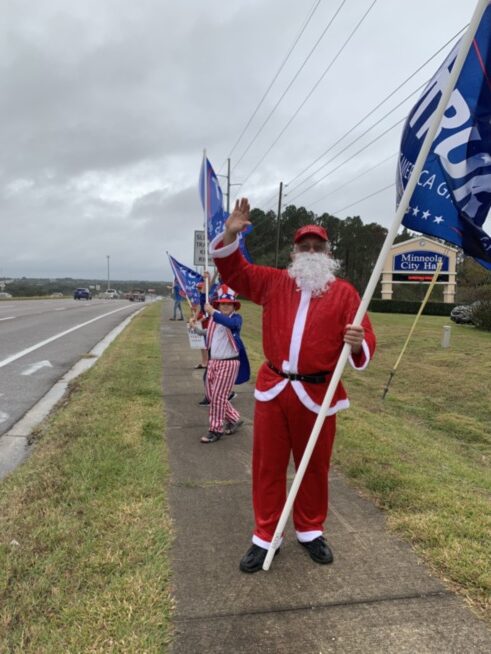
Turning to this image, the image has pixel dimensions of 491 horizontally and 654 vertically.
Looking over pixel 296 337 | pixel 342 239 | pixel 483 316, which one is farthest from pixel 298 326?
pixel 342 239

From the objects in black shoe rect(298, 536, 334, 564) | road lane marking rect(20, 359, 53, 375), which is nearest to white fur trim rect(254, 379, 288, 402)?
black shoe rect(298, 536, 334, 564)

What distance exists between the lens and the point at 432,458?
4957mm

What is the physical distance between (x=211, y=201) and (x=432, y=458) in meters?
3.84

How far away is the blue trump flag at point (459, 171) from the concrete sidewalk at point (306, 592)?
2005 mm

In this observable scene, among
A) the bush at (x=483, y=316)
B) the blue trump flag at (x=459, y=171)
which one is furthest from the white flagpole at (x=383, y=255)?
the bush at (x=483, y=316)

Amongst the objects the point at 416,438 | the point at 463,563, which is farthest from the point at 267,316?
the point at 416,438

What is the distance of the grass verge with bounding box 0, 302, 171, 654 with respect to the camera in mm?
2191

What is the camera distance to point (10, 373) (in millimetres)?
8438

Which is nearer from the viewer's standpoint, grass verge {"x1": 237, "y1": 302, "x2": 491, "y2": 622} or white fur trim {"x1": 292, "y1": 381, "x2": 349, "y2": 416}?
white fur trim {"x1": 292, "y1": 381, "x2": 349, "y2": 416}

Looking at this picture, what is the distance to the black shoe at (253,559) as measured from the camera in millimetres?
2748

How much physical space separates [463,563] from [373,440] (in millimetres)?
2376

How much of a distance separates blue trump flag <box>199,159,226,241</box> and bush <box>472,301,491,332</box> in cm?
1765

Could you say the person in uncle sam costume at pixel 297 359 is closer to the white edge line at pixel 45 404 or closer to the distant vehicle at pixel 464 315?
the white edge line at pixel 45 404

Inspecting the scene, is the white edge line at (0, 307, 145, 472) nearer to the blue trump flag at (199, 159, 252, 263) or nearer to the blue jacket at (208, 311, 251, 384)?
the blue jacket at (208, 311, 251, 384)
